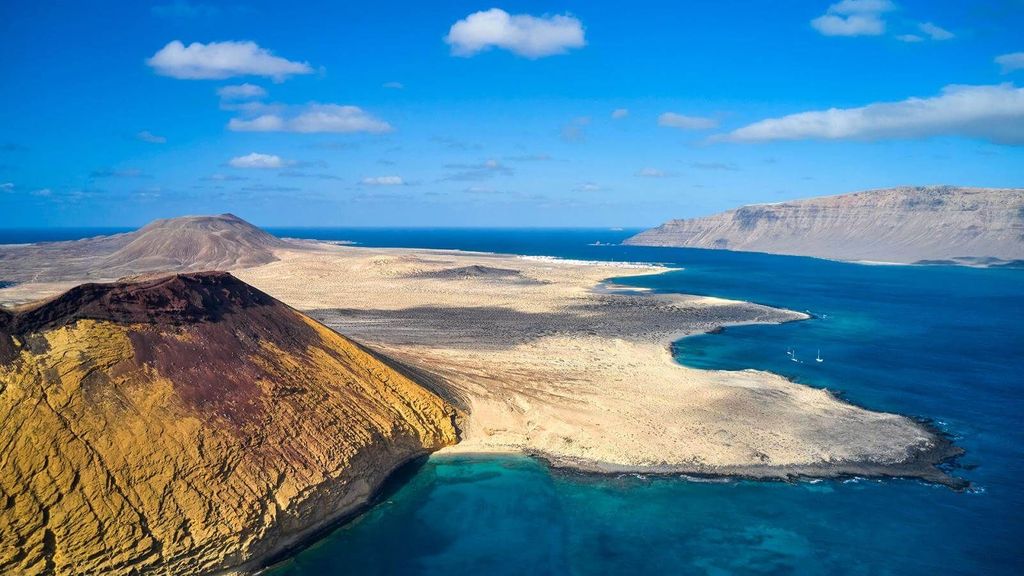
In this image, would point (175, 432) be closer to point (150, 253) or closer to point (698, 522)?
point (698, 522)

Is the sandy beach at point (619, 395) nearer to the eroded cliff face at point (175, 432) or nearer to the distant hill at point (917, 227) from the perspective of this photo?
the eroded cliff face at point (175, 432)

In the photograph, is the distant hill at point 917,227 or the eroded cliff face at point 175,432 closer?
the eroded cliff face at point 175,432

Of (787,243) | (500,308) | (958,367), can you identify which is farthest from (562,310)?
(787,243)

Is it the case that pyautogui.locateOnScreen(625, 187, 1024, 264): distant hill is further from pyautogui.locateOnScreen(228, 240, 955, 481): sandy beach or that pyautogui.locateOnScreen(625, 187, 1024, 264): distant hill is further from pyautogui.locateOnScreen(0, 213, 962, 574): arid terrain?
pyautogui.locateOnScreen(0, 213, 962, 574): arid terrain

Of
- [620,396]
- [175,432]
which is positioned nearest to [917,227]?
[620,396]

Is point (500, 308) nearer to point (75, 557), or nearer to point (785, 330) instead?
point (785, 330)

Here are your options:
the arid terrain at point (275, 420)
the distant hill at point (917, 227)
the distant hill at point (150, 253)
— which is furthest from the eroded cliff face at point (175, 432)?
the distant hill at point (917, 227)
